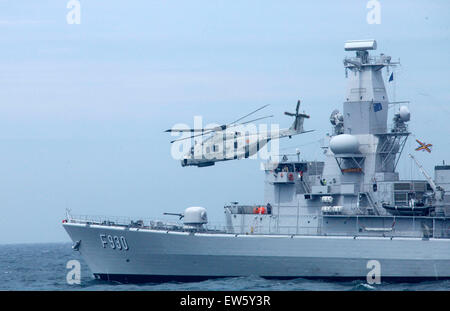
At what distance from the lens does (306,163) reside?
3609 centimetres

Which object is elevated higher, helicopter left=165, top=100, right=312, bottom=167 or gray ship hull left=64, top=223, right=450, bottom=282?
helicopter left=165, top=100, right=312, bottom=167

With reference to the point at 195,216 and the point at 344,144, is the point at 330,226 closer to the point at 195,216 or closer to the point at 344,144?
the point at 344,144

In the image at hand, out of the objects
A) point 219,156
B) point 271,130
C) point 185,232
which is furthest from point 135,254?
point 271,130

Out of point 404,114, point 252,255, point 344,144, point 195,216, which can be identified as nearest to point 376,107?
point 404,114

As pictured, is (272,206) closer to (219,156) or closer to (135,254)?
(219,156)

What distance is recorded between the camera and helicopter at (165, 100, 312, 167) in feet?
118

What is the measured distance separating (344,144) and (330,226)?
379 cm

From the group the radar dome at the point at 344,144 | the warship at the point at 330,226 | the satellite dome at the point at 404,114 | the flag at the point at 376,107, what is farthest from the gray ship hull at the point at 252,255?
the flag at the point at 376,107

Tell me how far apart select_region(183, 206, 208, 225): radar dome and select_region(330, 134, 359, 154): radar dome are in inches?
269

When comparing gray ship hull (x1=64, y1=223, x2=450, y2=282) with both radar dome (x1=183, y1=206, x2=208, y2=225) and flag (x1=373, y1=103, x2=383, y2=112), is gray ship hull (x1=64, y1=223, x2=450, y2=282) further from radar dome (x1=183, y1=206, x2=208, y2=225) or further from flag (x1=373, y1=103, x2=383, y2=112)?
flag (x1=373, y1=103, x2=383, y2=112)

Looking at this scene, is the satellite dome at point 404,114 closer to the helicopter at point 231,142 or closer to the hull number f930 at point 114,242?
the helicopter at point 231,142

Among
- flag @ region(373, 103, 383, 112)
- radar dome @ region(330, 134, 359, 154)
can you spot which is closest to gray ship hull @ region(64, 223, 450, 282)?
radar dome @ region(330, 134, 359, 154)
